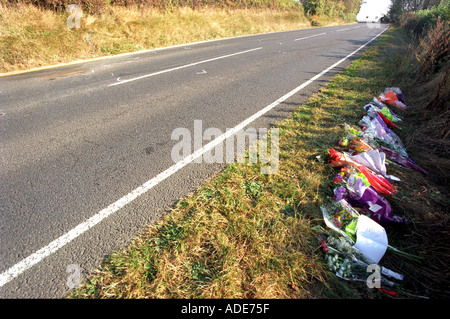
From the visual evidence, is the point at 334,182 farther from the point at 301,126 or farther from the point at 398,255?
the point at 301,126

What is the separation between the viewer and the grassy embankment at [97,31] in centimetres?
789

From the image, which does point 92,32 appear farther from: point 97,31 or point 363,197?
point 363,197

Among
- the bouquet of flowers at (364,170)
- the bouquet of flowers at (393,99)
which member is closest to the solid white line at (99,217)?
the bouquet of flowers at (364,170)

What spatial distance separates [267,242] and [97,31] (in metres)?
11.7

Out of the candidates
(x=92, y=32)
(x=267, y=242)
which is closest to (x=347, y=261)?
(x=267, y=242)

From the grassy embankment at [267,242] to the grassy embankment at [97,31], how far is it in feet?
29.2

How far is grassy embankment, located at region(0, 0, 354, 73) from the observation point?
789cm

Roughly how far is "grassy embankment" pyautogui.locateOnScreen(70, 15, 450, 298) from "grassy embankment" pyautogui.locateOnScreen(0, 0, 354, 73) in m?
8.90

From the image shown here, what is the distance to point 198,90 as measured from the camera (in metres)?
5.39

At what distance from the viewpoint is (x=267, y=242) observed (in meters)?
1.97

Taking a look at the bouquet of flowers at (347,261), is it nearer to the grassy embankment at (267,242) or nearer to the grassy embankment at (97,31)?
the grassy embankment at (267,242)

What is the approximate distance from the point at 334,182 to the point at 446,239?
0.99 metres
